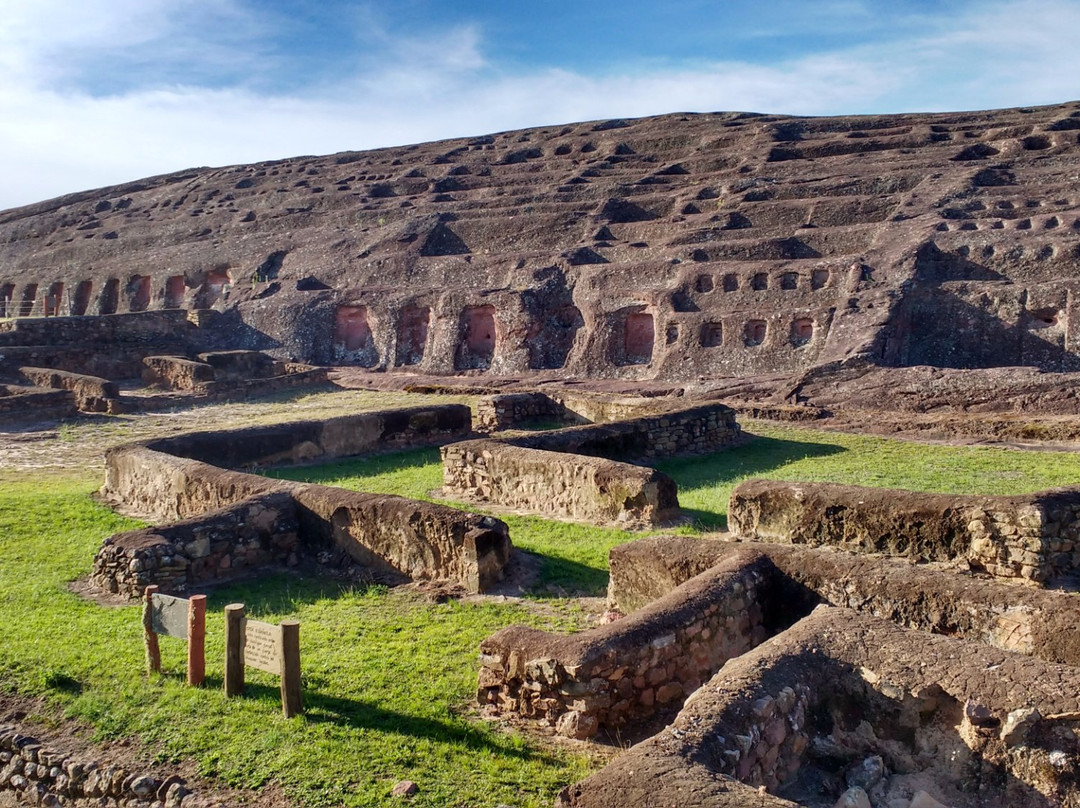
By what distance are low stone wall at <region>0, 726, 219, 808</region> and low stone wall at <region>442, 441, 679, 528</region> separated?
7.08m

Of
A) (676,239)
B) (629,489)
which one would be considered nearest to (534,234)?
(676,239)

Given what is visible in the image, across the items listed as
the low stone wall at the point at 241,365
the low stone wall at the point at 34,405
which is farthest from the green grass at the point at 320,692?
the low stone wall at the point at 241,365

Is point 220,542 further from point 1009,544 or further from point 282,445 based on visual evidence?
Answer: point 1009,544

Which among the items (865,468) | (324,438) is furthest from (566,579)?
(324,438)

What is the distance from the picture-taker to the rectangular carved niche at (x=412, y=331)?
34.8 meters

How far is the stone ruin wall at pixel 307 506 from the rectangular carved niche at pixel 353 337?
60.1ft

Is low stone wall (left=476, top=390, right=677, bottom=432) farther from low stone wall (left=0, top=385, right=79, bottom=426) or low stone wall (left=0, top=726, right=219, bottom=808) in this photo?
low stone wall (left=0, top=726, right=219, bottom=808)

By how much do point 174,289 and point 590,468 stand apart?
1619 inches

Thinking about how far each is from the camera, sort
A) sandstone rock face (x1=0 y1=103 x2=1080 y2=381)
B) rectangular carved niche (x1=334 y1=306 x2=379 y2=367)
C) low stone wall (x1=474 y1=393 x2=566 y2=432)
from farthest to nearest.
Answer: rectangular carved niche (x1=334 y1=306 x2=379 y2=367), sandstone rock face (x1=0 y1=103 x2=1080 y2=381), low stone wall (x1=474 y1=393 x2=566 y2=432)

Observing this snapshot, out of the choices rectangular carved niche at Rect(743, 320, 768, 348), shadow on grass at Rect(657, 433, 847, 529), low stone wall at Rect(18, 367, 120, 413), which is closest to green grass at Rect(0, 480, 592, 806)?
shadow on grass at Rect(657, 433, 847, 529)

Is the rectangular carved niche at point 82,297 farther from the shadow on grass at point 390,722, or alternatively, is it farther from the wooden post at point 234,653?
the shadow on grass at point 390,722

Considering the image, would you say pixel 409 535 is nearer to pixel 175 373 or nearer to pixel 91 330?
pixel 175 373

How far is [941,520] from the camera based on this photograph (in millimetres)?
9648

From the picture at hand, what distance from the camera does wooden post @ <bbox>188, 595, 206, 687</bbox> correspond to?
23.3ft
